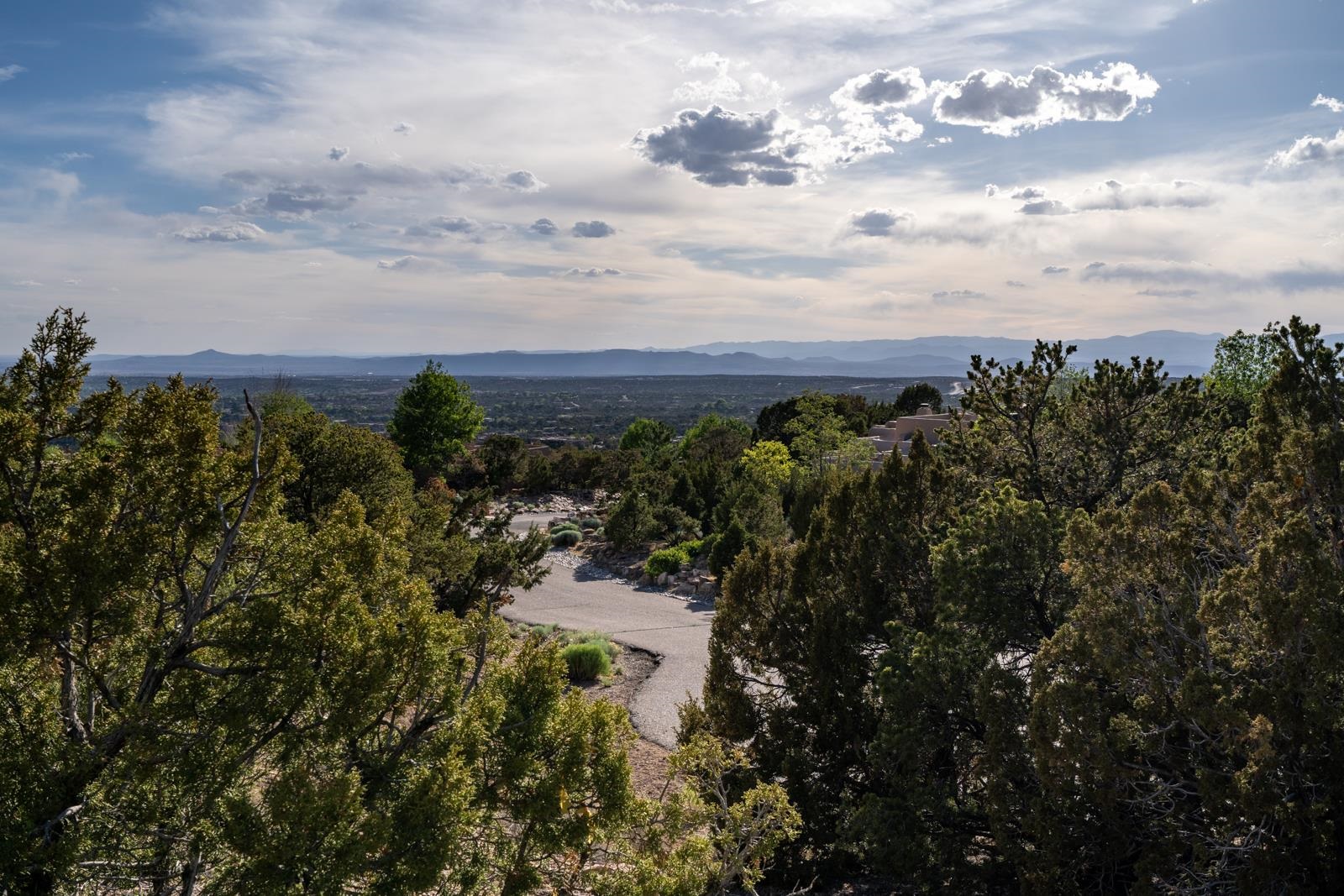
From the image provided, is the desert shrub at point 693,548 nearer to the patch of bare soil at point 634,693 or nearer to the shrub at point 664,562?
the shrub at point 664,562

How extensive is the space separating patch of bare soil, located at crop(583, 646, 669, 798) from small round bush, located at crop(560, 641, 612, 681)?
18cm

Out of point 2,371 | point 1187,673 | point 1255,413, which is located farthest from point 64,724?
point 1255,413

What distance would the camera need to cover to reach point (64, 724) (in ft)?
14.2

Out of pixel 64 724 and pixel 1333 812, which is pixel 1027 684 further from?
pixel 64 724

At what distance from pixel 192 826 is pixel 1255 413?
316 inches

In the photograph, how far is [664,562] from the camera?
88.9 ft

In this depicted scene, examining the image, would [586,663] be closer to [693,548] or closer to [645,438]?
[693,548]

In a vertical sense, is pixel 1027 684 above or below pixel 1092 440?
below

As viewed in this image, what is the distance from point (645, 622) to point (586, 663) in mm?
5263

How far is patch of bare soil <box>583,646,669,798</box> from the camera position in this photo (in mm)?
11812

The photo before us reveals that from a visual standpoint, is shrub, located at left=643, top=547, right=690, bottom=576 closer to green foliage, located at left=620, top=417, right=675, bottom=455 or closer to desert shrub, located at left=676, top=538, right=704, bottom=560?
desert shrub, located at left=676, top=538, right=704, bottom=560

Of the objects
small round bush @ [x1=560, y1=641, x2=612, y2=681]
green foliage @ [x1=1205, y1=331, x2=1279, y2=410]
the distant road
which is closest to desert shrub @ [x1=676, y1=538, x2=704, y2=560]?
the distant road

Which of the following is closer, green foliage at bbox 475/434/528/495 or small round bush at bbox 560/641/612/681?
small round bush at bbox 560/641/612/681

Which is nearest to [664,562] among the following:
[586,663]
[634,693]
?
[586,663]
